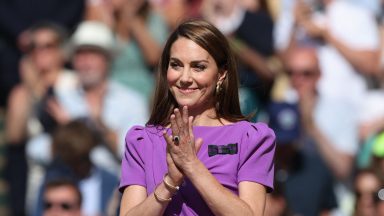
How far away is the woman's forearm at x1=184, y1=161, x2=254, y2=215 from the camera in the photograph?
3951mm

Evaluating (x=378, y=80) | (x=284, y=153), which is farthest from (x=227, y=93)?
(x=378, y=80)

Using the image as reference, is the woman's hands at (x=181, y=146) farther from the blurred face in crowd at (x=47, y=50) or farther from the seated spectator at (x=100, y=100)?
the blurred face in crowd at (x=47, y=50)

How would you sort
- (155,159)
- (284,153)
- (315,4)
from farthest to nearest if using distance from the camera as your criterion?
(315,4) < (284,153) < (155,159)

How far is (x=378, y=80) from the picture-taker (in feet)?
30.4

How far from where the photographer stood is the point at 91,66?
9.61 meters

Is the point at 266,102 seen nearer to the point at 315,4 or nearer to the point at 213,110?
the point at 315,4

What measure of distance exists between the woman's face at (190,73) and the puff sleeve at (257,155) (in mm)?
219

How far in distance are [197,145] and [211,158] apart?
0.54ft


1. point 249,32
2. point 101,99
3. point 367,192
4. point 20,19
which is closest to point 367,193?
point 367,192

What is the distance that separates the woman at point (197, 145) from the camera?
13.0 feet

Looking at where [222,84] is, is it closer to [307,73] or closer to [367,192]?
[367,192]

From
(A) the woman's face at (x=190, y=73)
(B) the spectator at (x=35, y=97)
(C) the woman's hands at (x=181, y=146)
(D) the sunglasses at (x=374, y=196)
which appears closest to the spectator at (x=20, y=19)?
(B) the spectator at (x=35, y=97)

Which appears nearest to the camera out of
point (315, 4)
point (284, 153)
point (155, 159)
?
point (155, 159)

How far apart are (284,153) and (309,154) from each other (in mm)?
237
